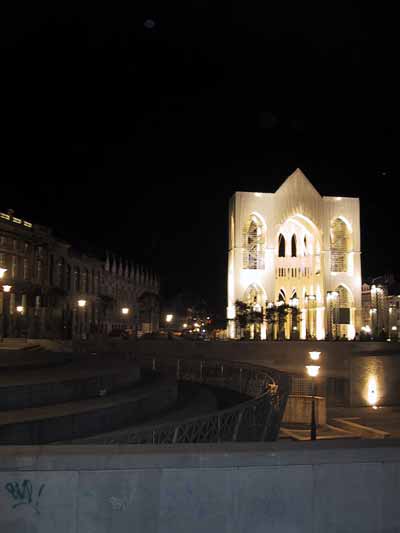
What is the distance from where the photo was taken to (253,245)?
67.8m

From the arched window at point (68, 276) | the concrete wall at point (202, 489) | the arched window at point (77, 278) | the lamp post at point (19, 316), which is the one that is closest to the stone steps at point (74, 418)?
the concrete wall at point (202, 489)

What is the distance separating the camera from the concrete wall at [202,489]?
4996mm

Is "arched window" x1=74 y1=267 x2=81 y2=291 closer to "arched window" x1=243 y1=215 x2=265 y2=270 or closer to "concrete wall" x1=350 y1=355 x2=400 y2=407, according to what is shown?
"arched window" x1=243 y1=215 x2=265 y2=270

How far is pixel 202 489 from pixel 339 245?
2593 inches

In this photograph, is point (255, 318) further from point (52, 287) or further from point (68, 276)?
point (52, 287)

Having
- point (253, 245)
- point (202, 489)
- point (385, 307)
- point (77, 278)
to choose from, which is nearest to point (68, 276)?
point (77, 278)

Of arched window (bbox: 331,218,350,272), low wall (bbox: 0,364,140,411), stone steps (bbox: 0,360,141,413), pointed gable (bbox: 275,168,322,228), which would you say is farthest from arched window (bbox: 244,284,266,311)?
low wall (bbox: 0,364,140,411)

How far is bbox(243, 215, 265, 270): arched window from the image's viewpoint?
66375mm

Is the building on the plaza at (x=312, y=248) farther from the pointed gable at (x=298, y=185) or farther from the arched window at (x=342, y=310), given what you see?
the arched window at (x=342, y=310)

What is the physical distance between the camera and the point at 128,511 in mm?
5098

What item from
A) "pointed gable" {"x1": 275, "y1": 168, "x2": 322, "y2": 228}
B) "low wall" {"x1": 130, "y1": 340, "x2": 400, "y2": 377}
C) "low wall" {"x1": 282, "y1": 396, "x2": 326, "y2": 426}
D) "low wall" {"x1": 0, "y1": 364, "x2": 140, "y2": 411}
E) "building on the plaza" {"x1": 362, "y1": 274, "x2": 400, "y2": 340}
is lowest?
"low wall" {"x1": 282, "y1": 396, "x2": 326, "y2": 426}

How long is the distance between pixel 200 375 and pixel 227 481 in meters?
19.5

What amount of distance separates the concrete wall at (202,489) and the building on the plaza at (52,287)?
78.2 feet

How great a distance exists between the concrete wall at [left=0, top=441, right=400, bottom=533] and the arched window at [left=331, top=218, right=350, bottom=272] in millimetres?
63462
